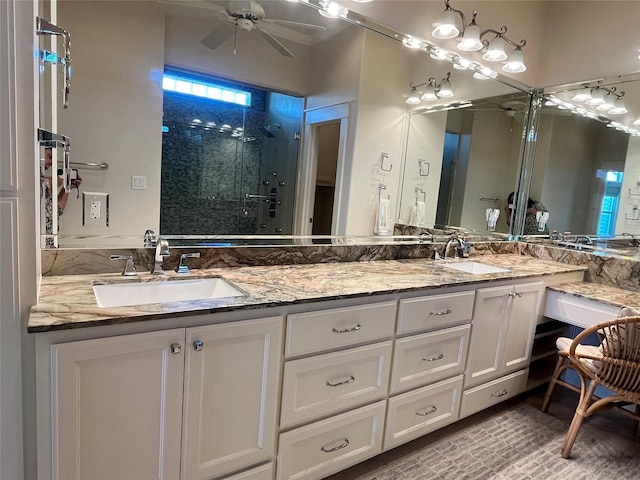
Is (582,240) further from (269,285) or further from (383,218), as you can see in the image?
(269,285)

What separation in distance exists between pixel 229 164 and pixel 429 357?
1.35 meters

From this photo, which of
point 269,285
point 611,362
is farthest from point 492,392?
point 269,285

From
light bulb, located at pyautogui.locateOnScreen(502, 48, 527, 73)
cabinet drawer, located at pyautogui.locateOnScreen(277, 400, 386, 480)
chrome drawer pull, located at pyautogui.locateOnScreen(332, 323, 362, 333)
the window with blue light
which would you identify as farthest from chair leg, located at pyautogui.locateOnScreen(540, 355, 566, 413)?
the window with blue light

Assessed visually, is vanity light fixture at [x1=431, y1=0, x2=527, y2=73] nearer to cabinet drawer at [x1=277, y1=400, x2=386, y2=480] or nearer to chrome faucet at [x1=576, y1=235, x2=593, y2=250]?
chrome faucet at [x1=576, y1=235, x2=593, y2=250]

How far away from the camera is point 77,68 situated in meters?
1.48

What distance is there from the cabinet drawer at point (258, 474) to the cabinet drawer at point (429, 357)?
635mm

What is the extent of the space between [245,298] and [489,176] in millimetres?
2475

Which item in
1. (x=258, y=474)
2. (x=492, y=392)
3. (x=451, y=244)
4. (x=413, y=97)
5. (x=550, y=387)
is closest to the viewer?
(x=258, y=474)

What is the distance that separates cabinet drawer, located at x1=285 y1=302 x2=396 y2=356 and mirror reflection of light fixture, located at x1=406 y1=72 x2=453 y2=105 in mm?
1475

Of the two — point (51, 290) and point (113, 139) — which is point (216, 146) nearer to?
point (113, 139)

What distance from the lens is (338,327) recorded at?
5.07ft

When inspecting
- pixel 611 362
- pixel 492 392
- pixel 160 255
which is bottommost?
pixel 492 392

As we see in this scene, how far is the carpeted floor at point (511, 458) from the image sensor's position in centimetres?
183

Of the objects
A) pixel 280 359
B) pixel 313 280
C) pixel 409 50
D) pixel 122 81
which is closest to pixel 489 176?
pixel 409 50
